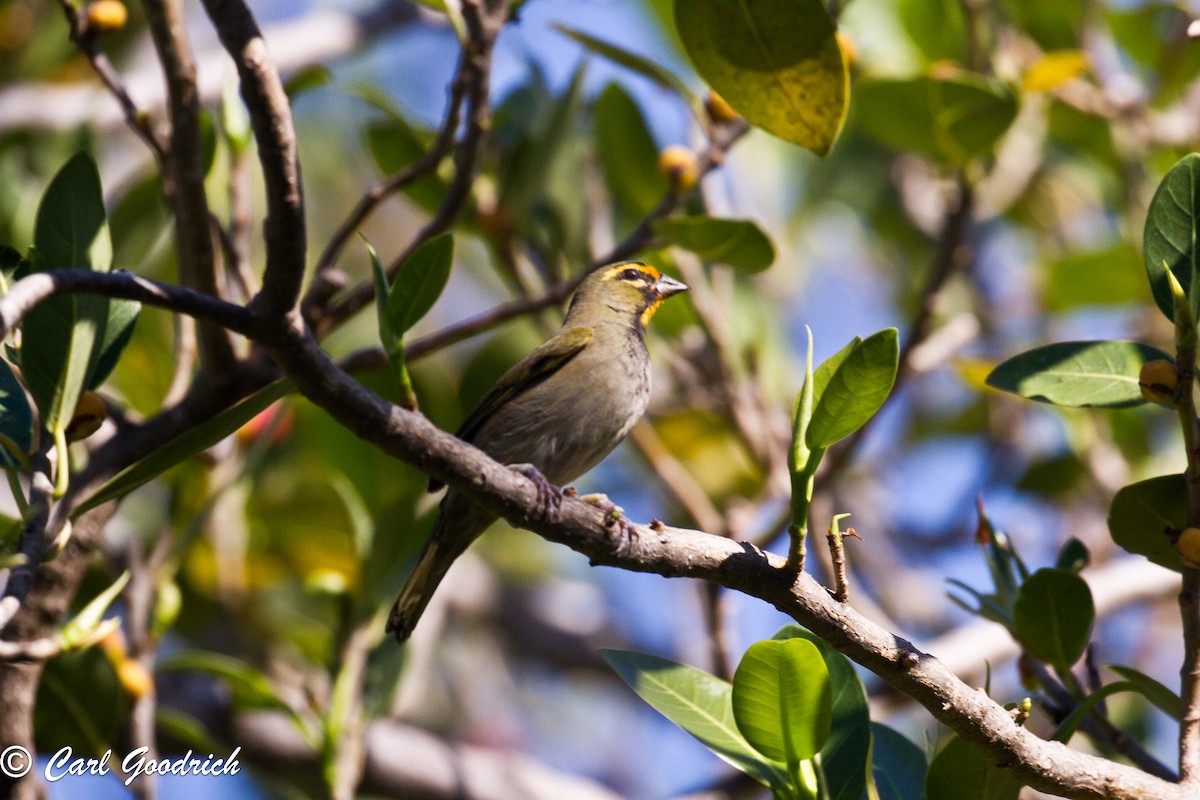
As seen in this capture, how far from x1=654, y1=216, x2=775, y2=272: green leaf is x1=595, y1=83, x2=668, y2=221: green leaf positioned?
3.21 feet

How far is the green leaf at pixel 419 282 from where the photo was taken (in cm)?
244

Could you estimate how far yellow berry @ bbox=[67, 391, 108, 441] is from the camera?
2.69 m

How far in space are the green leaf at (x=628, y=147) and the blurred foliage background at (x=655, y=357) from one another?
11 millimetres

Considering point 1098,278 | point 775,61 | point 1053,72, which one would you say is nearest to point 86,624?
point 775,61

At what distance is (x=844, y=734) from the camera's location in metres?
2.74

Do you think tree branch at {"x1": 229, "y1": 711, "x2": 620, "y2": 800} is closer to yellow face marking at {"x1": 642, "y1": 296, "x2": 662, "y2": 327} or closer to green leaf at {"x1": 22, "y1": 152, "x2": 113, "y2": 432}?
yellow face marking at {"x1": 642, "y1": 296, "x2": 662, "y2": 327}

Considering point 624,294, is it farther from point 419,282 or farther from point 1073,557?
point 419,282

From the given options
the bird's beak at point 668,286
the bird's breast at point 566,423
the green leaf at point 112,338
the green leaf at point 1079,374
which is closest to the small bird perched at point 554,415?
the bird's breast at point 566,423

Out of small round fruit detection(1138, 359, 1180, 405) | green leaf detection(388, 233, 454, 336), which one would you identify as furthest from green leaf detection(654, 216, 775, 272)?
small round fruit detection(1138, 359, 1180, 405)

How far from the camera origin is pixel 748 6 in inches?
120

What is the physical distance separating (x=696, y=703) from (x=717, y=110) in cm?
222

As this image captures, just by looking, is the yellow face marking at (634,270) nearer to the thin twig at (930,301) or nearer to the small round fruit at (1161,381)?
the thin twig at (930,301)

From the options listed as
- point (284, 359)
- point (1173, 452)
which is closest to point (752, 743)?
point (284, 359)

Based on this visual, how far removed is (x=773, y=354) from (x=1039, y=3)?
230 cm
